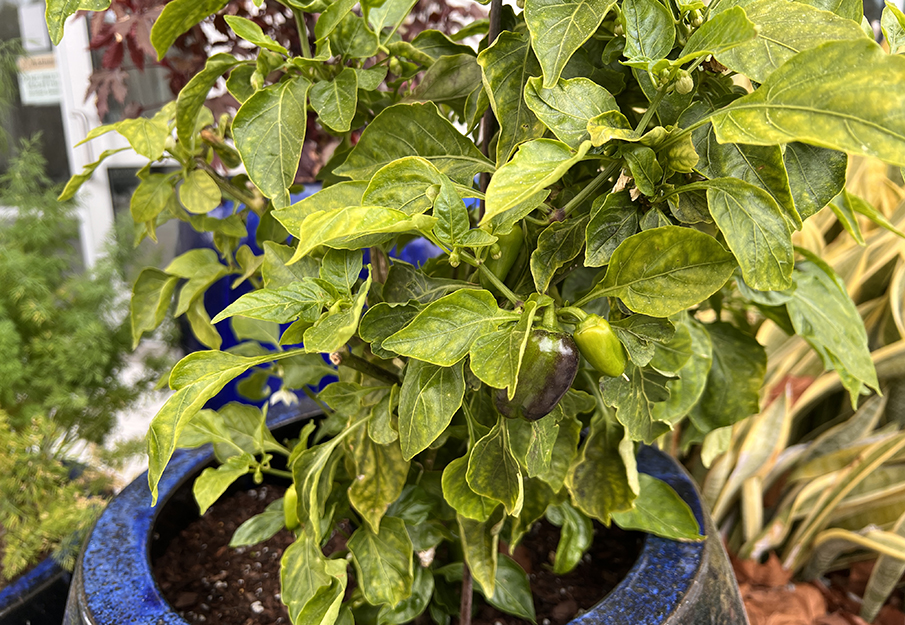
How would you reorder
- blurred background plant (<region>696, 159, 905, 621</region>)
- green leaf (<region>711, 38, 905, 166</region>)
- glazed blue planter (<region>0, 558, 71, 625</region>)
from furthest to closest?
blurred background plant (<region>696, 159, 905, 621</region>) < glazed blue planter (<region>0, 558, 71, 625</region>) < green leaf (<region>711, 38, 905, 166</region>)

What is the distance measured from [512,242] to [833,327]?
25cm

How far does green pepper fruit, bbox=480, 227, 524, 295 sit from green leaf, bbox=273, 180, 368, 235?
0.08m

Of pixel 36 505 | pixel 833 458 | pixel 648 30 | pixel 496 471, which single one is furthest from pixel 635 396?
pixel 36 505

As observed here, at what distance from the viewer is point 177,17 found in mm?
376

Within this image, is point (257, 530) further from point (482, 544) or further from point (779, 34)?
point (779, 34)

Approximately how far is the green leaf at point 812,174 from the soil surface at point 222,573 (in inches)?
20.4

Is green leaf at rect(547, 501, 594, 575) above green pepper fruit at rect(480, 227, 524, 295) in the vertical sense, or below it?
below

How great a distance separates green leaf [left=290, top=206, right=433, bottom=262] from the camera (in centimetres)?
26

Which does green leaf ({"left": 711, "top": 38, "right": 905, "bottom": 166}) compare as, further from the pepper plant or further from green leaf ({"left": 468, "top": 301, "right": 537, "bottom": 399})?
green leaf ({"left": 468, "top": 301, "right": 537, "bottom": 399})

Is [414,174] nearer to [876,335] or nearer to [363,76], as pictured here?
[363,76]

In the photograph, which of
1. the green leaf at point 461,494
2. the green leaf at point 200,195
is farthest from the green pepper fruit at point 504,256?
the green leaf at point 200,195

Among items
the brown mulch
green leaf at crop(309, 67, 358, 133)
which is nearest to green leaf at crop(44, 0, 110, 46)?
green leaf at crop(309, 67, 358, 133)

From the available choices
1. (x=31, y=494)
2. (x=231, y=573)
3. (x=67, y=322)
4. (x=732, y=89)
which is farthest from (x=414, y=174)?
(x=67, y=322)

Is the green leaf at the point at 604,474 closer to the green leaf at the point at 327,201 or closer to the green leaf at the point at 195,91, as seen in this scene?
the green leaf at the point at 327,201
